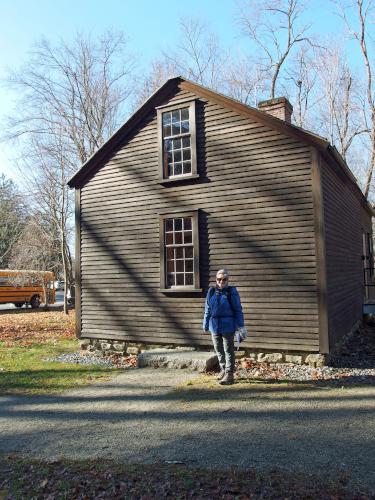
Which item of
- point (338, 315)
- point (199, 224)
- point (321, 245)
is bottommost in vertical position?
point (338, 315)

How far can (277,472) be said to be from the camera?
172 inches

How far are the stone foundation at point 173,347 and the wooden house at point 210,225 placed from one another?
0.59 ft

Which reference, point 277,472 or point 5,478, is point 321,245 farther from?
point 5,478

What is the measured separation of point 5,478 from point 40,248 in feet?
78.4

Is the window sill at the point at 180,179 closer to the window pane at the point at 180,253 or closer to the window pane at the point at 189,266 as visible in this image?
the window pane at the point at 180,253

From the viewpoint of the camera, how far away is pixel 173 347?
10.9 m

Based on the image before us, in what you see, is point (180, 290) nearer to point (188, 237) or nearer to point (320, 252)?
point (188, 237)

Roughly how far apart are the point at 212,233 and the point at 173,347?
9.96ft

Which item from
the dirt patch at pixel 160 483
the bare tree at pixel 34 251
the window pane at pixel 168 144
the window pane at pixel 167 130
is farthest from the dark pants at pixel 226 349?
the bare tree at pixel 34 251

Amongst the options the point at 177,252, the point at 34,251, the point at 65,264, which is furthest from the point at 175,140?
the point at 34,251

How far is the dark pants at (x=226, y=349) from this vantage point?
25.8 feet

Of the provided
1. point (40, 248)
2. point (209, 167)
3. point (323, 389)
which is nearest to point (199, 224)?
point (209, 167)

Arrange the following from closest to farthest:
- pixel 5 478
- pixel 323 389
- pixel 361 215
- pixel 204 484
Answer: pixel 204 484
pixel 5 478
pixel 323 389
pixel 361 215

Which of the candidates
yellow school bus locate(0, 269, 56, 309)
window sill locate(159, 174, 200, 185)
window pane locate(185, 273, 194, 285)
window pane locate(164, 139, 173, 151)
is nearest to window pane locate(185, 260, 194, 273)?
window pane locate(185, 273, 194, 285)
